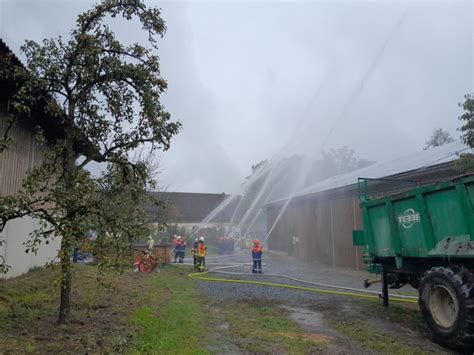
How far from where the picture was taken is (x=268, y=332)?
22.7 ft

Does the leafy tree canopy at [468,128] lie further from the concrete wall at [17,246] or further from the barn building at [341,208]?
the concrete wall at [17,246]

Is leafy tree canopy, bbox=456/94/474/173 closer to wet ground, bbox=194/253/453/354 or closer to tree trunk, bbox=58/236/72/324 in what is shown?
wet ground, bbox=194/253/453/354

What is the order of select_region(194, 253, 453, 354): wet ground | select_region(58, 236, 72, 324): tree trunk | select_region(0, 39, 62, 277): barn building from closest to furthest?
select_region(58, 236, 72, 324): tree trunk
select_region(194, 253, 453, 354): wet ground
select_region(0, 39, 62, 277): barn building

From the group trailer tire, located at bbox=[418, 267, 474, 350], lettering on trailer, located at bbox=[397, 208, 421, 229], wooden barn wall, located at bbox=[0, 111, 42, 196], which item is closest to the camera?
trailer tire, located at bbox=[418, 267, 474, 350]

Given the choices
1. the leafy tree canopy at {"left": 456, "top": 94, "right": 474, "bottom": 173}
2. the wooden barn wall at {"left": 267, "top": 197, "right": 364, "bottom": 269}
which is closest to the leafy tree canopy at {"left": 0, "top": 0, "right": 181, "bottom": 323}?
the leafy tree canopy at {"left": 456, "top": 94, "right": 474, "bottom": 173}

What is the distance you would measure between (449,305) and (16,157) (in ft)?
33.3

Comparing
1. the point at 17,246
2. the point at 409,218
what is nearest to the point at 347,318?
the point at 409,218

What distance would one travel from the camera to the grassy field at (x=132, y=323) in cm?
579

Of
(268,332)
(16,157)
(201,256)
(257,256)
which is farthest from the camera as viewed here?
(201,256)

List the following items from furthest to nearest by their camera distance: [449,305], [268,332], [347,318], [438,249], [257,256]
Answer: [257,256] → [347,318] → [268,332] → [438,249] → [449,305]

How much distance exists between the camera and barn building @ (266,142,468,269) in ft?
49.5

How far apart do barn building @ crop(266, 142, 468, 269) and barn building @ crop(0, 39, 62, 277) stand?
443 inches

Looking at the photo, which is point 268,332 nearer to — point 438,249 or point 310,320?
point 310,320

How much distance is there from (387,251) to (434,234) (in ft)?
5.04
